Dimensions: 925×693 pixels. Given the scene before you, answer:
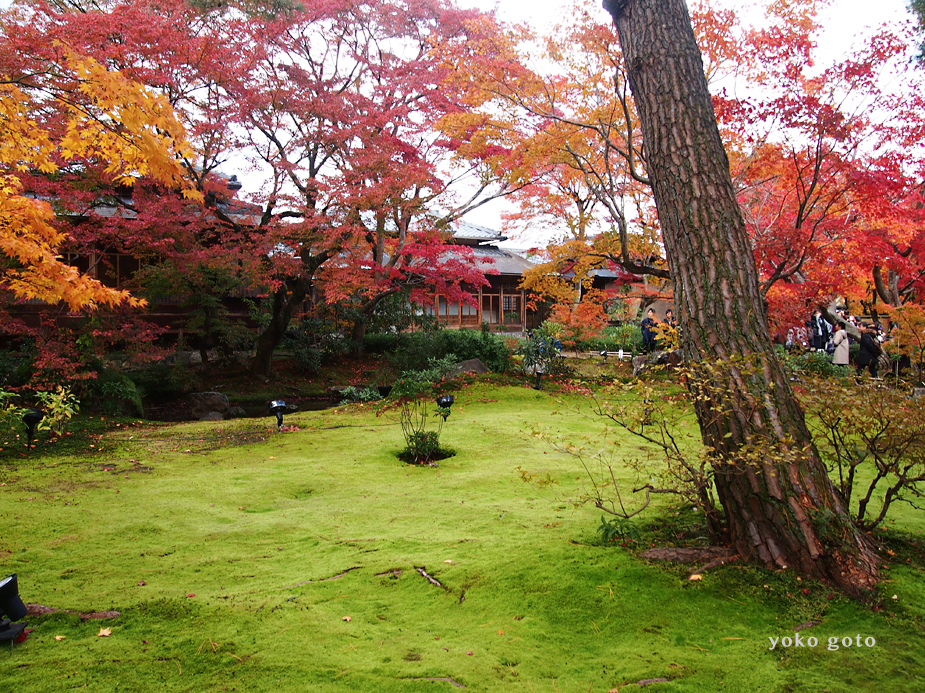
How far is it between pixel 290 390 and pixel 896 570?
40.7 ft

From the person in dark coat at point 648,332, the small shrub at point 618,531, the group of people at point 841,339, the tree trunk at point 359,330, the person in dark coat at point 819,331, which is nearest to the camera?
the small shrub at point 618,531

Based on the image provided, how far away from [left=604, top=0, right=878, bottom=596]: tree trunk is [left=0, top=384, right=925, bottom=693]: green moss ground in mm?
217

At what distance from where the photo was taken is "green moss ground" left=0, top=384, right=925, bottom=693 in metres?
2.19


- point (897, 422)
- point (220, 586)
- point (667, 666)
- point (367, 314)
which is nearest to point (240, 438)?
point (220, 586)

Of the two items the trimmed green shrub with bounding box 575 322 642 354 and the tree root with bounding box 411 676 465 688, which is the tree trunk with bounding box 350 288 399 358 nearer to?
the trimmed green shrub with bounding box 575 322 642 354

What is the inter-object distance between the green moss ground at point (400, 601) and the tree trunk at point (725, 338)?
217mm

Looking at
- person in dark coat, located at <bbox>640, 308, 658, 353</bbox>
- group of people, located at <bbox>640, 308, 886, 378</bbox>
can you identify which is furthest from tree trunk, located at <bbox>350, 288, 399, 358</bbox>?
group of people, located at <bbox>640, 308, 886, 378</bbox>

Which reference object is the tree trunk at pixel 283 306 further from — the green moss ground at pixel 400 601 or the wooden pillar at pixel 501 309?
the wooden pillar at pixel 501 309

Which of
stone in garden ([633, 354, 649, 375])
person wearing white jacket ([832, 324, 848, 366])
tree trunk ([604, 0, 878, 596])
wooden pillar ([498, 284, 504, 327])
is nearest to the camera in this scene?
tree trunk ([604, 0, 878, 596])

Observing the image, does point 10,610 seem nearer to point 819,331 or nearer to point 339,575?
point 339,575

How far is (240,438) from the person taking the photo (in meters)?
7.48

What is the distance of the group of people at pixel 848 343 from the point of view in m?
10.7

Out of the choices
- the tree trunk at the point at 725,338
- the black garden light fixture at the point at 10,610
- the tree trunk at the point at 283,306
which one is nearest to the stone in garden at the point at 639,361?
the tree trunk at the point at 283,306

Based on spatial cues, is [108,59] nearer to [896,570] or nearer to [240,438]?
[240,438]
